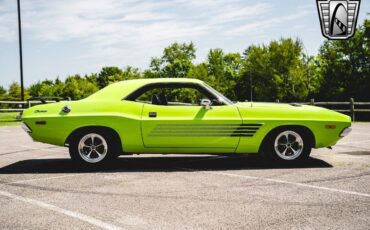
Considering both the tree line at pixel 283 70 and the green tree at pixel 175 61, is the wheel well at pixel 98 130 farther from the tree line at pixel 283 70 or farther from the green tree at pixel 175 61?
the green tree at pixel 175 61

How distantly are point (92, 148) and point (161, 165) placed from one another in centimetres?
117

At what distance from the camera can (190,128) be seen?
6.48 meters

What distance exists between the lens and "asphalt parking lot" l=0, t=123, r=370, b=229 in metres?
3.70

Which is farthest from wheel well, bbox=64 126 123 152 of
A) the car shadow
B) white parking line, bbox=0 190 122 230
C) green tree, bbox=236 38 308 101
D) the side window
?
green tree, bbox=236 38 308 101

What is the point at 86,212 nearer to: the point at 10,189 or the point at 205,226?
the point at 205,226

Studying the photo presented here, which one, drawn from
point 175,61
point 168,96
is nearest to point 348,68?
point 175,61

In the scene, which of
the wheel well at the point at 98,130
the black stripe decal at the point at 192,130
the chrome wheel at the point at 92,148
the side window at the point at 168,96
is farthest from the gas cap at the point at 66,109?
the black stripe decal at the point at 192,130

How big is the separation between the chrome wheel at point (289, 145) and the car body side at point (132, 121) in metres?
0.21

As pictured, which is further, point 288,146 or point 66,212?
point 288,146

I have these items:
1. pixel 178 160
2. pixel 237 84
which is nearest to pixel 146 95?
Answer: pixel 178 160

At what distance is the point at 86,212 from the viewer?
4.02 m

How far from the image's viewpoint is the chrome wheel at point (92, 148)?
6.60 meters

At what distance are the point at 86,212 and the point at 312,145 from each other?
13.4 ft

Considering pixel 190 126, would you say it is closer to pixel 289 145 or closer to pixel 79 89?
pixel 289 145
